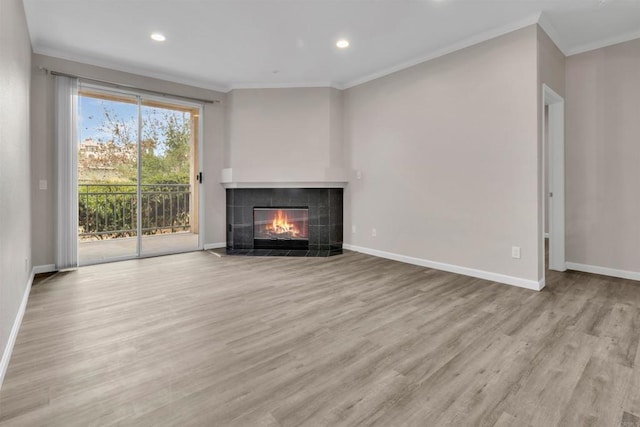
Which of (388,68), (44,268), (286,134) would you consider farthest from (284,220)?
(44,268)

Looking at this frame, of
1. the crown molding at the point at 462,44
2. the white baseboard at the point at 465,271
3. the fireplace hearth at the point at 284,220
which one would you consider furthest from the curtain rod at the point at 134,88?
the white baseboard at the point at 465,271

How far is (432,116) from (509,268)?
2.04 metres

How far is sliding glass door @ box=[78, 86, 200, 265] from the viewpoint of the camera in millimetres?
4531

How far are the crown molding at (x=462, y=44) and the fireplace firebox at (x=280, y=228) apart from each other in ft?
7.91

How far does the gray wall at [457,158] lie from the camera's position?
11.0 ft

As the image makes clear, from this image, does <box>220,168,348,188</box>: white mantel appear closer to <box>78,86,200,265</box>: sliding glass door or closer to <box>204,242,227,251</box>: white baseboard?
<box>78,86,200,265</box>: sliding glass door

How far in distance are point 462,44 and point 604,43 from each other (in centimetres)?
159

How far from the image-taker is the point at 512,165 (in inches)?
135

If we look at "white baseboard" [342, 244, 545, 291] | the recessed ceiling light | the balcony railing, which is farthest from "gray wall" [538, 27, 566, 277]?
the balcony railing

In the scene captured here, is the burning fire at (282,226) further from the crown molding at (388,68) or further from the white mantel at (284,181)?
the crown molding at (388,68)

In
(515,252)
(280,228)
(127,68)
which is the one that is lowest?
(515,252)

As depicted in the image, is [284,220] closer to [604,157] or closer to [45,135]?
[45,135]

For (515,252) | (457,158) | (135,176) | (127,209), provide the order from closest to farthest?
(515,252), (457,158), (135,176), (127,209)

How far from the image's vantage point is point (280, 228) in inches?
218
